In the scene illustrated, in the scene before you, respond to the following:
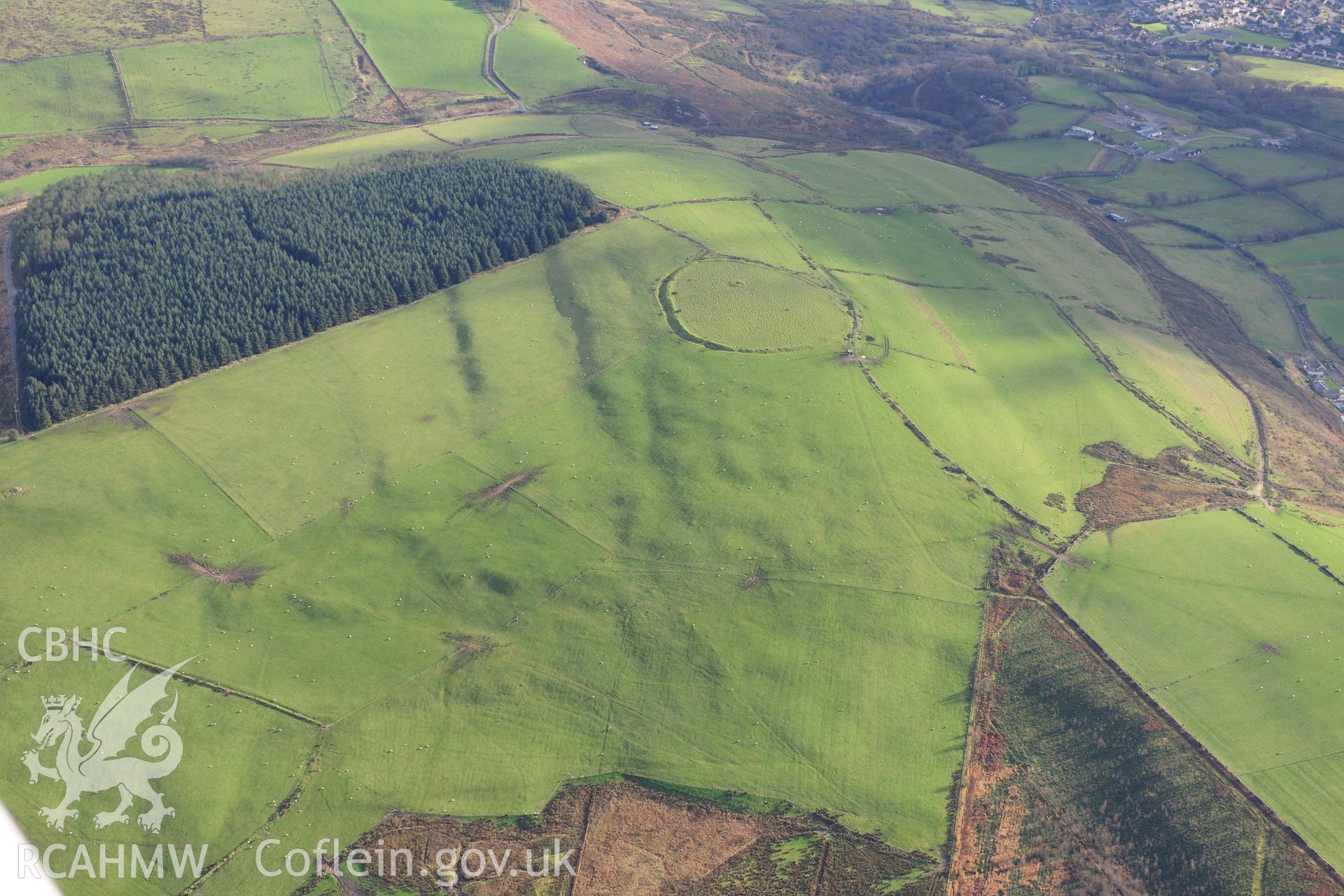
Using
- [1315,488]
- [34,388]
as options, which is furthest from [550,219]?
[1315,488]

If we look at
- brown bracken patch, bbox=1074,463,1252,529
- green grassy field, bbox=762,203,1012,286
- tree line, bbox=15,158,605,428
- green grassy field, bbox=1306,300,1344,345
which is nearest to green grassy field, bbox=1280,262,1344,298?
green grassy field, bbox=1306,300,1344,345

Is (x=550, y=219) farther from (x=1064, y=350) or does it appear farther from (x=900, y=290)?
(x=1064, y=350)

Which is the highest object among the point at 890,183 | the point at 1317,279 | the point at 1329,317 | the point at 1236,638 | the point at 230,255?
the point at 890,183

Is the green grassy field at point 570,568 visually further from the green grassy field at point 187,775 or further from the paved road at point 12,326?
the paved road at point 12,326

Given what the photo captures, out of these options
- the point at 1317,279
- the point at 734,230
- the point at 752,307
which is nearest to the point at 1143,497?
the point at 752,307

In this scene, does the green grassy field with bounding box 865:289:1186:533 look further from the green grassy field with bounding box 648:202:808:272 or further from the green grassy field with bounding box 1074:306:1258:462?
the green grassy field with bounding box 648:202:808:272

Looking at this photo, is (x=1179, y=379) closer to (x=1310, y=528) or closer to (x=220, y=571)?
(x=1310, y=528)
